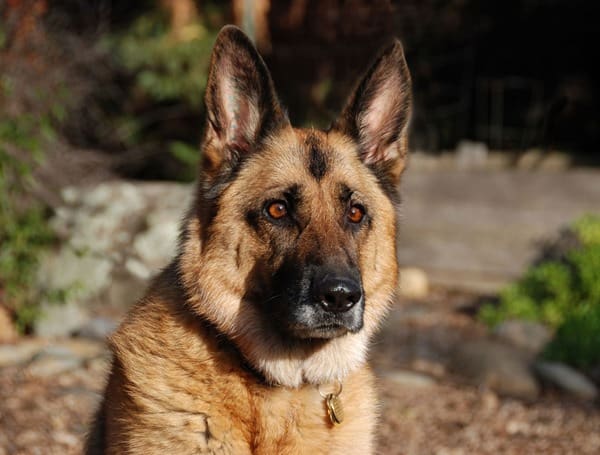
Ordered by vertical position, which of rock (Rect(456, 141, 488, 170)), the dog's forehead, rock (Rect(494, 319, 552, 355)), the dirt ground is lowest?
rock (Rect(456, 141, 488, 170))

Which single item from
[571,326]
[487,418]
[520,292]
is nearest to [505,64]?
[520,292]

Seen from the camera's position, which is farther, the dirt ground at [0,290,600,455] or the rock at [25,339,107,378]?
the rock at [25,339,107,378]

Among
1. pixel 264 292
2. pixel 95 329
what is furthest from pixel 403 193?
pixel 264 292

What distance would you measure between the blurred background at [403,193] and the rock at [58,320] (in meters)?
0.01

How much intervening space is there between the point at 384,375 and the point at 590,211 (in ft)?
14.4

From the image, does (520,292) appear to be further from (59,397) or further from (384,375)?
(59,397)

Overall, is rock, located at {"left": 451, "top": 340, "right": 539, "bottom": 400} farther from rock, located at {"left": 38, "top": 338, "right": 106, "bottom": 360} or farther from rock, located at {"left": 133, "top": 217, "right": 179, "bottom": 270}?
rock, located at {"left": 38, "top": 338, "right": 106, "bottom": 360}

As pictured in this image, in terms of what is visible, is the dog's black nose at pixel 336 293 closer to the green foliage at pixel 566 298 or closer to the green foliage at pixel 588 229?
the green foliage at pixel 566 298

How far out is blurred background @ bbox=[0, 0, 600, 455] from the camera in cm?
582

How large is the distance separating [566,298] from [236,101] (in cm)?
546

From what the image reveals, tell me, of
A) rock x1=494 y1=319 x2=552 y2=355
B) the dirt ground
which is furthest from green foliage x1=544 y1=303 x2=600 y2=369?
the dirt ground

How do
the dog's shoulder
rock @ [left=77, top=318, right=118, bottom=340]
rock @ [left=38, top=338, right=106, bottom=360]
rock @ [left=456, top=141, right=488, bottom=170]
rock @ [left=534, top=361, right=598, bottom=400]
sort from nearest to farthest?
the dog's shoulder
rock @ [left=38, top=338, right=106, bottom=360]
rock @ [left=534, top=361, right=598, bottom=400]
rock @ [left=77, top=318, right=118, bottom=340]
rock @ [left=456, top=141, right=488, bottom=170]

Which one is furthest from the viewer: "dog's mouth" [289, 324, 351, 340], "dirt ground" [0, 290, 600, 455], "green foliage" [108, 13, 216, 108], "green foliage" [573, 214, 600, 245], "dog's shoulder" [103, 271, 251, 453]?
"green foliage" [108, 13, 216, 108]

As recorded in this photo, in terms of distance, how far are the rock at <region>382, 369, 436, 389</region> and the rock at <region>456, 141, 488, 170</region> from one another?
4.97 metres
